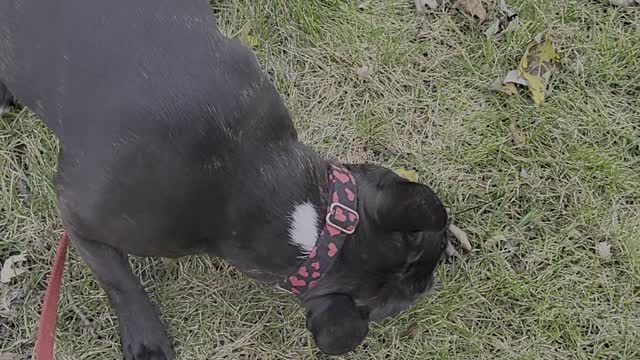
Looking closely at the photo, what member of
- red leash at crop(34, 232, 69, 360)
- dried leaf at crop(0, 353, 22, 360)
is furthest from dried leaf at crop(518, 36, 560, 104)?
dried leaf at crop(0, 353, 22, 360)

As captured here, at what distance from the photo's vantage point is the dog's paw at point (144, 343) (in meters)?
4.16

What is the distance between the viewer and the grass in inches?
171

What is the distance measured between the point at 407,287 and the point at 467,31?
201 cm

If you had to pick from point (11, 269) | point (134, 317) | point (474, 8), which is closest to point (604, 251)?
point (474, 8)

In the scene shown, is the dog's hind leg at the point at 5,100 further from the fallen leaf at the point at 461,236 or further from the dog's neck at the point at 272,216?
the fallen leaf at the point at 461,236

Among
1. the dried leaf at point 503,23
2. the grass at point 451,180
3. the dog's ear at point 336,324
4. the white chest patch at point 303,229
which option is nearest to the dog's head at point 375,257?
the dog's ear at point 336,324

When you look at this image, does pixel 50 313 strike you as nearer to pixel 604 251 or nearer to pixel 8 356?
pixel 8 356

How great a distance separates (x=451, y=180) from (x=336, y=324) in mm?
1584

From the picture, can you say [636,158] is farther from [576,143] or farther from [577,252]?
[577,252]

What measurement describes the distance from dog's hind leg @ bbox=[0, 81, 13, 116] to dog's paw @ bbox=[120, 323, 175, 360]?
139cm

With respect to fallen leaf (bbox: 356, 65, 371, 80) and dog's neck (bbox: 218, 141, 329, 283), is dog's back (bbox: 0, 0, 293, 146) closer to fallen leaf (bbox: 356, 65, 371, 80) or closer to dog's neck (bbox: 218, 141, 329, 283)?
dog's neck (bbox: 218, 141, 329, 283)

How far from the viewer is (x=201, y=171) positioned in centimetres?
326

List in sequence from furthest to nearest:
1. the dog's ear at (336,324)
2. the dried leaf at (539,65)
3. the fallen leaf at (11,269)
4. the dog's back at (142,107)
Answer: the dried leaf at (539,65) → the fallen leaf at (11,269) → the dog's ear at (336,324) → the dog's back at (142,107)

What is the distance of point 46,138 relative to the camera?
4.53m
